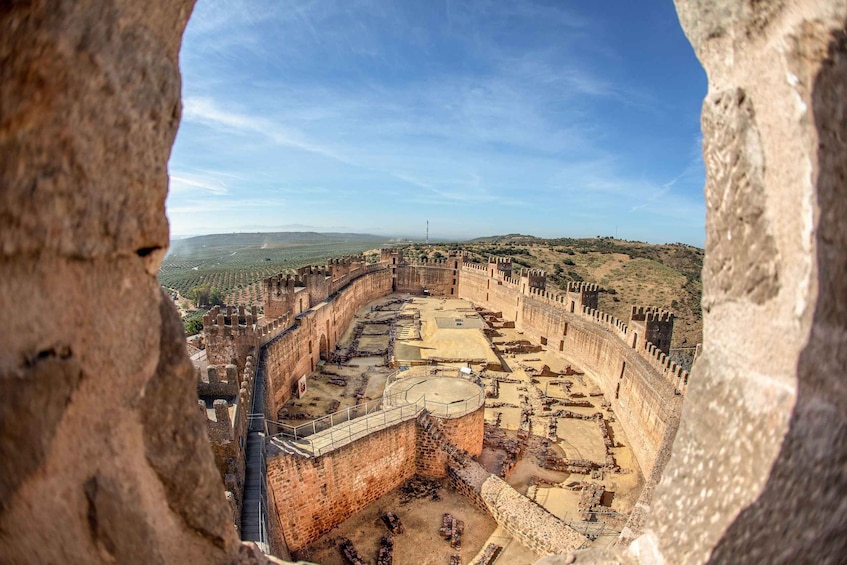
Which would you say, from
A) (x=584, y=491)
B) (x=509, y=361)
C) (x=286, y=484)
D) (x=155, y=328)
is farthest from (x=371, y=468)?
(x=509, y=361)

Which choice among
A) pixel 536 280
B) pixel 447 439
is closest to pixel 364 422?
pixel 447 439

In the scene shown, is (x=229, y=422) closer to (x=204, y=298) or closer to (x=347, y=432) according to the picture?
(x=347, y=432)

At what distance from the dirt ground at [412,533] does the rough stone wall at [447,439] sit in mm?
861

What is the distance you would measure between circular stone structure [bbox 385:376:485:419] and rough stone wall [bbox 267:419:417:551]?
5.61ft

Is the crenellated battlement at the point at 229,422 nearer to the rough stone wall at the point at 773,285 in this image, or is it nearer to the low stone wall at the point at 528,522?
the rough stone wall at the point at 773,285

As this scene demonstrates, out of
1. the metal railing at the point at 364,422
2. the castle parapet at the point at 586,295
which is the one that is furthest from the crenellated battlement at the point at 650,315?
the metal railing at the point at 364,422

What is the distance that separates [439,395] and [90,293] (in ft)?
52.4

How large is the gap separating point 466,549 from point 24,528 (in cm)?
1228

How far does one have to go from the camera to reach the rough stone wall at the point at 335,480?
36.5 feet

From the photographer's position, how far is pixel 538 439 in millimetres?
18297

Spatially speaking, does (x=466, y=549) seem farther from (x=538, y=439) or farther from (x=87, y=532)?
(x=87, y=532)

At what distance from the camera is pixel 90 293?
181 centimetres

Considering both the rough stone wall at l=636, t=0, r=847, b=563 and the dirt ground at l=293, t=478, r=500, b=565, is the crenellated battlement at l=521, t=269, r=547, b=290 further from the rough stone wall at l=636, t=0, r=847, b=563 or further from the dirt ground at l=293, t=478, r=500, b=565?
the rough stone wall at l=636, t=0, r=847, b=563

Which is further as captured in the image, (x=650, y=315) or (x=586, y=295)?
(x=586, y=295)
